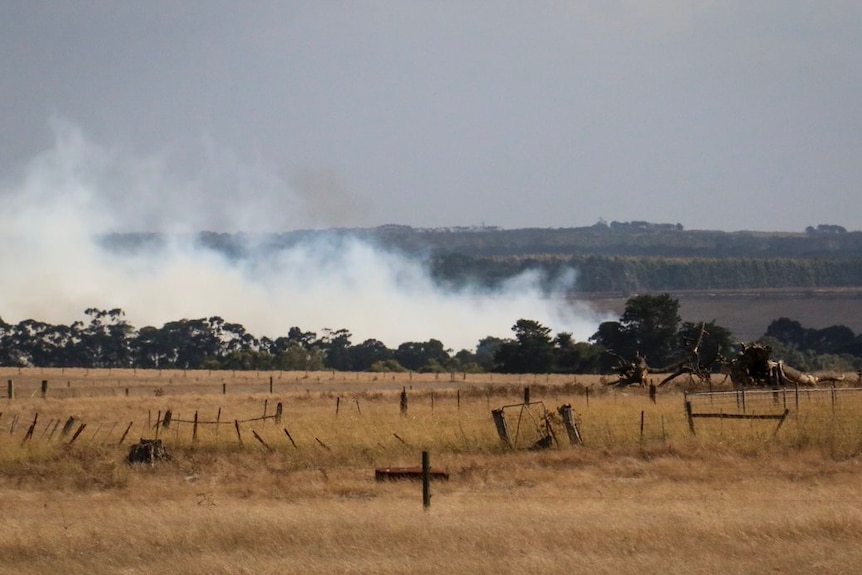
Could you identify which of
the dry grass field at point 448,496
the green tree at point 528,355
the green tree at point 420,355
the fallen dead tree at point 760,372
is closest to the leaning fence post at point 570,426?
the dry grass field at point 448,496

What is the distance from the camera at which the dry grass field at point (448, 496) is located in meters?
21.2

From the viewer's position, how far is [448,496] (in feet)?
94.3

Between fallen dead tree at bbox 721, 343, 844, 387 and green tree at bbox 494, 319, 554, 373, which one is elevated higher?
green tree at bbox 494, 319, 554, 373

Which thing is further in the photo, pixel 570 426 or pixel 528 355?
pixel 528 355

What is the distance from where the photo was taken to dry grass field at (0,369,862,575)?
69.6 ft

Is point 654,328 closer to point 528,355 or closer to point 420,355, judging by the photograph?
point 528,355

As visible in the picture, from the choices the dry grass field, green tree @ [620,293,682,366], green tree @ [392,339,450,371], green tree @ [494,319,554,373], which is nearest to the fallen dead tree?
the dry grass field

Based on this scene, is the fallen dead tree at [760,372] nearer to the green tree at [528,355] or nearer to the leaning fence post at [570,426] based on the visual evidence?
the leaning fence post at [570,426]

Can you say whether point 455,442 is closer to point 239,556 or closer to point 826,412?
point 826,412

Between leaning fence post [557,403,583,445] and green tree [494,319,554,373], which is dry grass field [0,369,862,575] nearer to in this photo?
leaning fence post [557,403,583,445]

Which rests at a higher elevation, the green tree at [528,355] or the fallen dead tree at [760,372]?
the green tree at [528,355]

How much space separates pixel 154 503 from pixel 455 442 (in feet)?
34.0

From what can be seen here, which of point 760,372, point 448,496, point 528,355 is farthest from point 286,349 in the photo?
point 448,496

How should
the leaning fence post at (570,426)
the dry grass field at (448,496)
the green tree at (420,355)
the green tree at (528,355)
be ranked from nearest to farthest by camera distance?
1. the dry grass field at (448,496)
2. the leaning fence post at (570,426)
3. the green tree at (528,355)
4. the green tree at (420,355)
